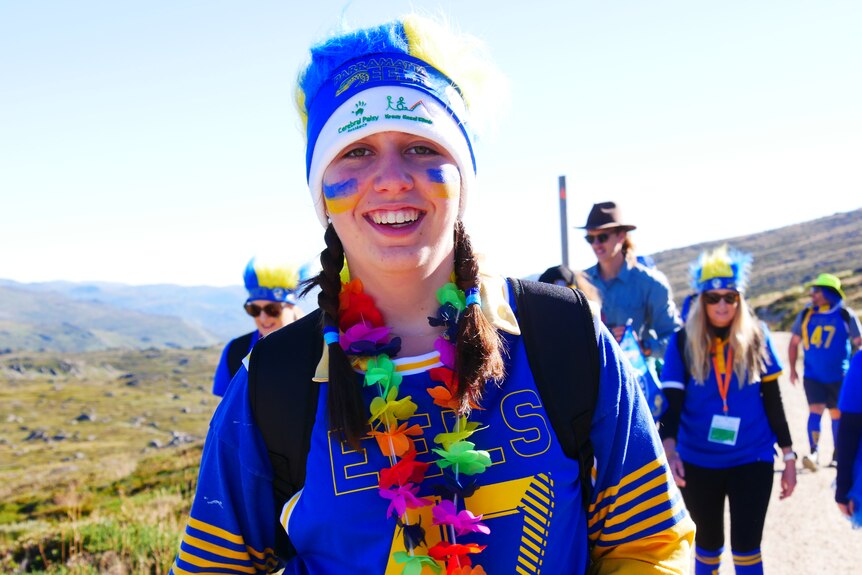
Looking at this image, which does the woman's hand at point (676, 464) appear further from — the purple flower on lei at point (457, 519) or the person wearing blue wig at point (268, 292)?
the purple flower on lei at point (457, 519)

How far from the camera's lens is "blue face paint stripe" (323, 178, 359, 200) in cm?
185

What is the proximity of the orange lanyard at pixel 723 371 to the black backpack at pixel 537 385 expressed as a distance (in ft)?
10.6

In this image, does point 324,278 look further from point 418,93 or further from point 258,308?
point 258,308

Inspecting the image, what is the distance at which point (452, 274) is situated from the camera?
6.72 feet

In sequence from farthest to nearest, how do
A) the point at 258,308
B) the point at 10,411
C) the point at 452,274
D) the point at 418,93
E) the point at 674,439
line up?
the point at 10,411, the point at 258,308, the point at 674,439, the point at 452,274, the point at 418,93

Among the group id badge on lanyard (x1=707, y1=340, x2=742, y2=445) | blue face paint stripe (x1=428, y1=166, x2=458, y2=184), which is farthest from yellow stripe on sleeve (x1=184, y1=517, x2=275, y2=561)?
id badge on lanyard (x1=707, y1=340, x2=742, y2=445)

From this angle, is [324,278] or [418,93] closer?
[418,93]

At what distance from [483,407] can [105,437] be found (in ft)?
236

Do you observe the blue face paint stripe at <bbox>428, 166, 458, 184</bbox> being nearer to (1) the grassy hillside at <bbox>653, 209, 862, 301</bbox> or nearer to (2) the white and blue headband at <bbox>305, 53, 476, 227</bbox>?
(2) the white and blue headband at <bbox>305, 53, 476, 227</bbox>

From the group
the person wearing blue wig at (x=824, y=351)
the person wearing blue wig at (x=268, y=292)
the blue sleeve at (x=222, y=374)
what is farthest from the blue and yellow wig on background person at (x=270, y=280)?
the person wearing blue wig at (x=824, y=351)

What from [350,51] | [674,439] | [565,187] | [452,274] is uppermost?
[565,187]

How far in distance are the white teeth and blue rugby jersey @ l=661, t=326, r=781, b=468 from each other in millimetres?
3525

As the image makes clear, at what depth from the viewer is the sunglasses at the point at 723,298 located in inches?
195

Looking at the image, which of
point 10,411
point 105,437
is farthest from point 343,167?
point 10,411
